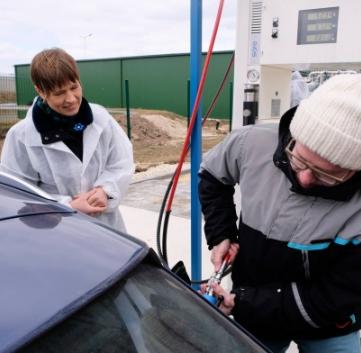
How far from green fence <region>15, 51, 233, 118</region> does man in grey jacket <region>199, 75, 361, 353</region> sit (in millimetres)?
17220

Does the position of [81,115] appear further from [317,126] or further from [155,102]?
[155,102]

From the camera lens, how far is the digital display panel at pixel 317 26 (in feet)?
7.41

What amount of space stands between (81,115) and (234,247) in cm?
94

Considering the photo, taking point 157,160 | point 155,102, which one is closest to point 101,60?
point 155,102

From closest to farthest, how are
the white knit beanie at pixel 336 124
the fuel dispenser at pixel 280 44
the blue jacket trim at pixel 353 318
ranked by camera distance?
the white knit beanie at pixel 336 124 < the blue jacket trim at pixel 353 318 < the fuel dispenser at pixel 280 44

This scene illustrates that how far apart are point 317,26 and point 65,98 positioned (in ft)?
4.33

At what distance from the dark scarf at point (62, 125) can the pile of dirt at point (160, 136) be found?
721cm

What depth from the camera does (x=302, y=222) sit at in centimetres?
152

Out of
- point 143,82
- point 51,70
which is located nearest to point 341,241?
point 51,70

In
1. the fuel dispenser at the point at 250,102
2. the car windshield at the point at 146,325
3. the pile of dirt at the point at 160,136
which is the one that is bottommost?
the pile of dirt at the point at 160,136

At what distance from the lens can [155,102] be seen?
70.8ft

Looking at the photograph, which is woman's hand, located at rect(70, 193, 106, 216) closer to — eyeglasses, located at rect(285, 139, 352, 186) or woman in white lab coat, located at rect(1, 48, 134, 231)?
woman in white lab coat, located at rect(1, 48, 134, 231)

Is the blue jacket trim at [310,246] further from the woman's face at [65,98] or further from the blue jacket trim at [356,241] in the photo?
the woman's face at [65,98]

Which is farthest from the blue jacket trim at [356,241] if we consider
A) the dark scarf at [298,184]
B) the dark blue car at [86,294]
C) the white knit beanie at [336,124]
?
the dark blue car at [86,294]
